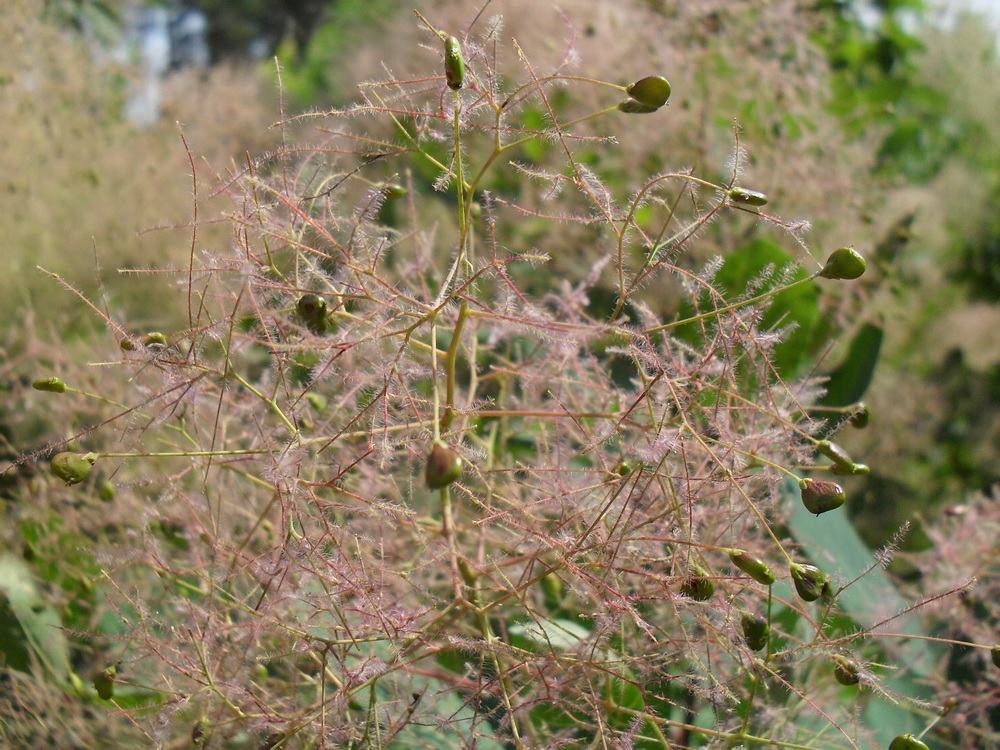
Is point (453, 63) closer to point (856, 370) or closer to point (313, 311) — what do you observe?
point (313, 311)

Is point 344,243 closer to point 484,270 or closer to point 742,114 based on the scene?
point 484,270

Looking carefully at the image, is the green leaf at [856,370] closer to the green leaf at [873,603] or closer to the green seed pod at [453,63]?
the green leaf at [873,603]

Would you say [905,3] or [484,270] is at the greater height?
[484,270]

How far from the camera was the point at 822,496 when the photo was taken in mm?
366

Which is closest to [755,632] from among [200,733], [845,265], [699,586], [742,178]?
[699,586]

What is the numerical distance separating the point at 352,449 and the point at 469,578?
88 millimetres

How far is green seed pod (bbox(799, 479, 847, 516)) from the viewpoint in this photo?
1.19 ft

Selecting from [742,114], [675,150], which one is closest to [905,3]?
[742,114]

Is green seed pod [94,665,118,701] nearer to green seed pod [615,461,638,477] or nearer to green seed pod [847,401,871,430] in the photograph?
green seed pod [615,461,638,477]

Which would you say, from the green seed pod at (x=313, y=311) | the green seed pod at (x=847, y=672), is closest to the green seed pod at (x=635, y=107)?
the green seed pod at (x=313, y=311)

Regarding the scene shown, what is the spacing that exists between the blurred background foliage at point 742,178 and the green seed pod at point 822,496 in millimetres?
288

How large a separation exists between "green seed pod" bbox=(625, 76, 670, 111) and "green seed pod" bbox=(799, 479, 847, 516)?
0.17m

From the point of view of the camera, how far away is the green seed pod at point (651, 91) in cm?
34

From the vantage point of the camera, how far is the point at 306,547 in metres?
0.39
